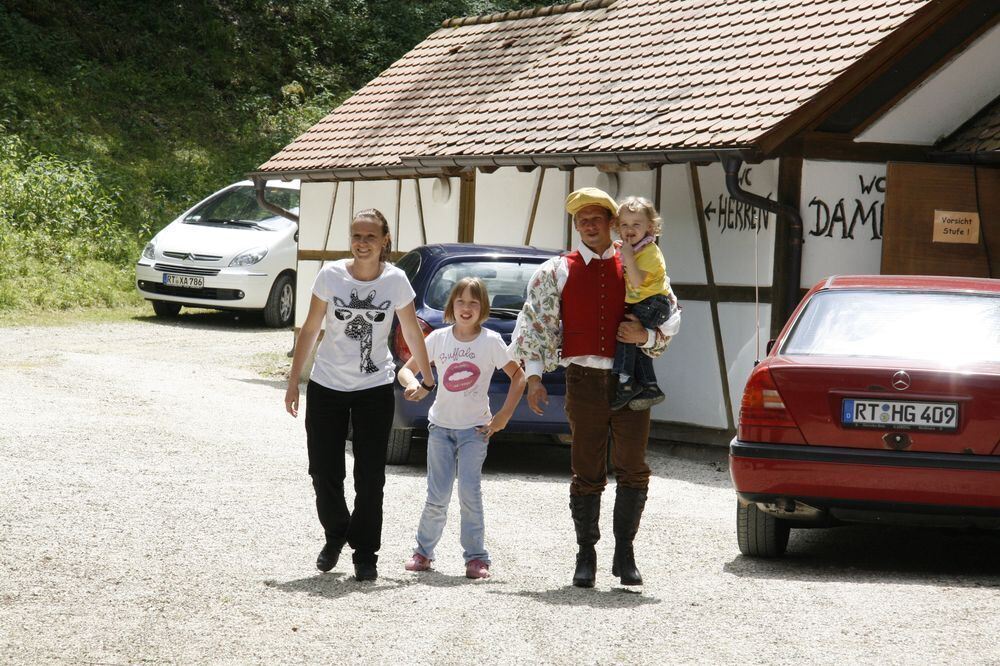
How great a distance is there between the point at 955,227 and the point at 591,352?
22.9 feet

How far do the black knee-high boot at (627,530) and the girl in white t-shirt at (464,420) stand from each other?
65 cm

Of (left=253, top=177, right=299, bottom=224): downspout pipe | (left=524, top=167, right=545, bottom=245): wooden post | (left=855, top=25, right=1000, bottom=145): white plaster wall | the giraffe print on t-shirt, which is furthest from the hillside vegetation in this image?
the giraffe print on t-shirt

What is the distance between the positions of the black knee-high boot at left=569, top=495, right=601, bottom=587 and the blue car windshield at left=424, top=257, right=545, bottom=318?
14.0 ft

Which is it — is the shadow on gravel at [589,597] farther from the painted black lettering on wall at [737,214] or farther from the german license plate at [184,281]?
the german license plate at [184,281]

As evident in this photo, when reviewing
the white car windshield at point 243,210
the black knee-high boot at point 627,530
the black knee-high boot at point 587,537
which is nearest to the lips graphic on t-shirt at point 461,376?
the black knee-high boot at point 587,537

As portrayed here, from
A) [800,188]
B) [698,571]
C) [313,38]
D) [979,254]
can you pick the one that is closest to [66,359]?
[800,188]

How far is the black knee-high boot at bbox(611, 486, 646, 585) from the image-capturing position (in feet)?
22.7

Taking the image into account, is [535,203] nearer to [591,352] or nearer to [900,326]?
[900,326]

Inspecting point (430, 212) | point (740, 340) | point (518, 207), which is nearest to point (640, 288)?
point (740, 340)

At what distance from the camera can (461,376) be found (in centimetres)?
735

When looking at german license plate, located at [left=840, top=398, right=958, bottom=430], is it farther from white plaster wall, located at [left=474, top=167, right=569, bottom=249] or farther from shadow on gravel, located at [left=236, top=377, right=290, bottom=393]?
shadow on gravel, located at [left=236, top=377, right=290, bottom=393]

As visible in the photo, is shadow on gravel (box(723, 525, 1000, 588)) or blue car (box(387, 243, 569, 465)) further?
blue car (box(387, 243, 569, 465))

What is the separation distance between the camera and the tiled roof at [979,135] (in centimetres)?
1280

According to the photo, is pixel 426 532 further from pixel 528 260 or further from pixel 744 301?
pixel 744 301
